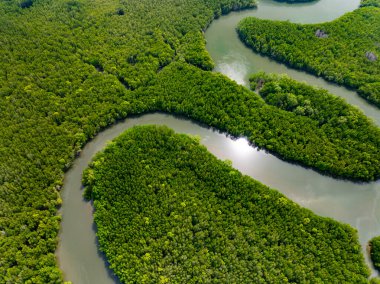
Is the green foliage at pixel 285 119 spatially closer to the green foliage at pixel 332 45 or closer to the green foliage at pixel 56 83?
the green foliage at pixel 56 83

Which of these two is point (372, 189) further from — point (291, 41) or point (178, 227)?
point (291, 41)

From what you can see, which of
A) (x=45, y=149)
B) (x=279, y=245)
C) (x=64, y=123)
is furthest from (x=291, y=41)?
(x=45, y=149)

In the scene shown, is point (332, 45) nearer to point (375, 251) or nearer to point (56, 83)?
point (375, 251)

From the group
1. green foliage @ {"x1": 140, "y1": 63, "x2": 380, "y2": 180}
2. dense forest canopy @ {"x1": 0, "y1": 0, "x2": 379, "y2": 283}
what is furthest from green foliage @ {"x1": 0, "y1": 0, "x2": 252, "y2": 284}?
green foliage @ {"x1": 140, "y1": 63, "x2": 380, "y2": 180}

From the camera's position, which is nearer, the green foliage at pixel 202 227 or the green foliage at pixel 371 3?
the green foliage at pixel 202 227

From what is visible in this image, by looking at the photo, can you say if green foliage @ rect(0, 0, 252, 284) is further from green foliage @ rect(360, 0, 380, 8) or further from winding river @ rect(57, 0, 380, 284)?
green foliage @ rect(360, 0, 380, 8)

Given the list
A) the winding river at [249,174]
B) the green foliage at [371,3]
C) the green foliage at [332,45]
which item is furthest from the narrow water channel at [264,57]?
the green foliage at [371,3]
